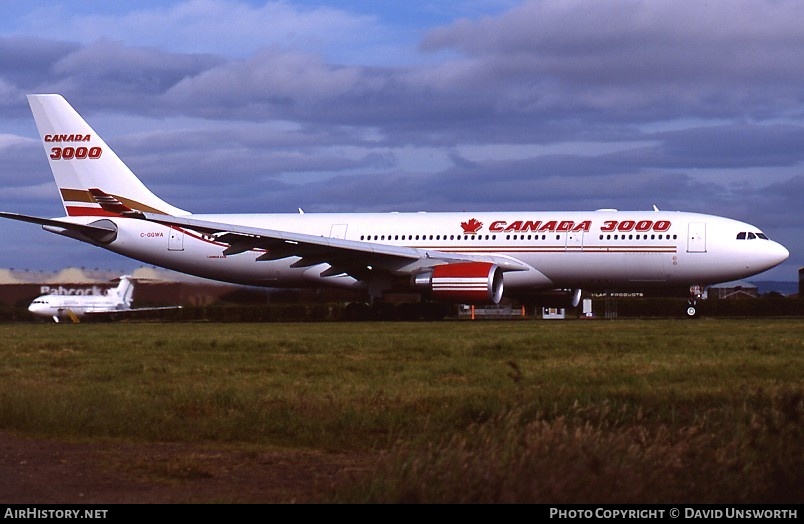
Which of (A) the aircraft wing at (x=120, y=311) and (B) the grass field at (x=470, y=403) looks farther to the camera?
(A) the aircraft wing at (x=120, y=311)

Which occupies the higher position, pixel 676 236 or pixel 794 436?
pixel 676 236

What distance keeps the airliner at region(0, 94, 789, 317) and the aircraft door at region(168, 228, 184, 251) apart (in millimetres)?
49

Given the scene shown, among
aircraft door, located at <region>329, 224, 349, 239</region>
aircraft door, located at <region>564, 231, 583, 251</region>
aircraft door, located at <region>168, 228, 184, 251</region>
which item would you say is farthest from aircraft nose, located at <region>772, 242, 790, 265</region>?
aircraft door, located at <region>168, 228, 184, 251</region>

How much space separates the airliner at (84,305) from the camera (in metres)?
51.5

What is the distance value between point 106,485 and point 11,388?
275 inches

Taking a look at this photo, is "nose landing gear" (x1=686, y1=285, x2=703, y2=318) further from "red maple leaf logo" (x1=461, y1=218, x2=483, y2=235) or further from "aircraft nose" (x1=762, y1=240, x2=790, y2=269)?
"red maple leaf logo" (x1=461, y1=218, x2=483, y2=235)

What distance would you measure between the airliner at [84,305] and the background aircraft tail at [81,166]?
9.31m

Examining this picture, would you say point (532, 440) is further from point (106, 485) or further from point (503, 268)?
point (503, 268)

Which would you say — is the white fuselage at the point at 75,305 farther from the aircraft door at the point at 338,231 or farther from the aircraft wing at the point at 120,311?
the aircraft door at the point at 338,231

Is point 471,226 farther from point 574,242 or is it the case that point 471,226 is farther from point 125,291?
point 125,291

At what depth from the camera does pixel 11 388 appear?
1523 centimetres

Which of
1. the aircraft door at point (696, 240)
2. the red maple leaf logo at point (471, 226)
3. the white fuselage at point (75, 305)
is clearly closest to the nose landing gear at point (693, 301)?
the aircraft door at point (696, 240)
